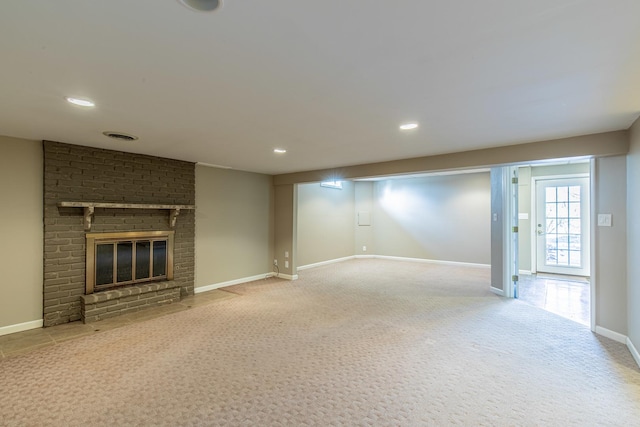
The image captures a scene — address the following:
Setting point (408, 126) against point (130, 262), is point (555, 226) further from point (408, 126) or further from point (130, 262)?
point (130, 262)

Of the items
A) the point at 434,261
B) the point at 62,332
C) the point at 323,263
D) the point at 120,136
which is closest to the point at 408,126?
the point at 120,136

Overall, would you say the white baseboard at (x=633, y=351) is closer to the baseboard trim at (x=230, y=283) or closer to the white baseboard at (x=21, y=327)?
the baseboard trim at (x=230, y=283)

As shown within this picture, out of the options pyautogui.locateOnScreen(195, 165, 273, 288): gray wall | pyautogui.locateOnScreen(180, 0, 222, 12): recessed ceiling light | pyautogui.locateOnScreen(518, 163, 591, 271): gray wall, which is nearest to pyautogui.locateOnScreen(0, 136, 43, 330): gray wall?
pyautogui.locateOnScreen(195, 165, 273, 288): gray wall

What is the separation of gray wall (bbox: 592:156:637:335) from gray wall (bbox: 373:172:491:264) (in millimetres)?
4117

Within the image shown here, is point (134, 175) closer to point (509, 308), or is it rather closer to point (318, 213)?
point (318, 213)

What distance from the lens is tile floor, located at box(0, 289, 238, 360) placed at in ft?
10.2

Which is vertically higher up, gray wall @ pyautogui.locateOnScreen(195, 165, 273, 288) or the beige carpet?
gray wall @ pyautogui.locateOnScreen(195, 165, 273, 288)

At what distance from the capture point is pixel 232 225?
19.0 feet

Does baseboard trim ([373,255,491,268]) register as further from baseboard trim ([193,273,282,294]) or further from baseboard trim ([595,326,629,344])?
baseboard trim ([595,326,629,344])

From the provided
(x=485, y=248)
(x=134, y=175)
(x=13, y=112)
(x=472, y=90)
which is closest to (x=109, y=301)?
(x=134, y=175)

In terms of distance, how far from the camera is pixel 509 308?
4.38 m

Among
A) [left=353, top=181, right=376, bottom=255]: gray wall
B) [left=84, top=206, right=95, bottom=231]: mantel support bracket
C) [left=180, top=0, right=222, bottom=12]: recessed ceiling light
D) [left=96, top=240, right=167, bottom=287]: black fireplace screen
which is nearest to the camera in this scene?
[left=180, top=0, right=222, bottom=12]: recessed ceiling light

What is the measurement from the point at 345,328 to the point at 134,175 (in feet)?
12.0

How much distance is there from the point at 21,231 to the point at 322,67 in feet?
13.3
